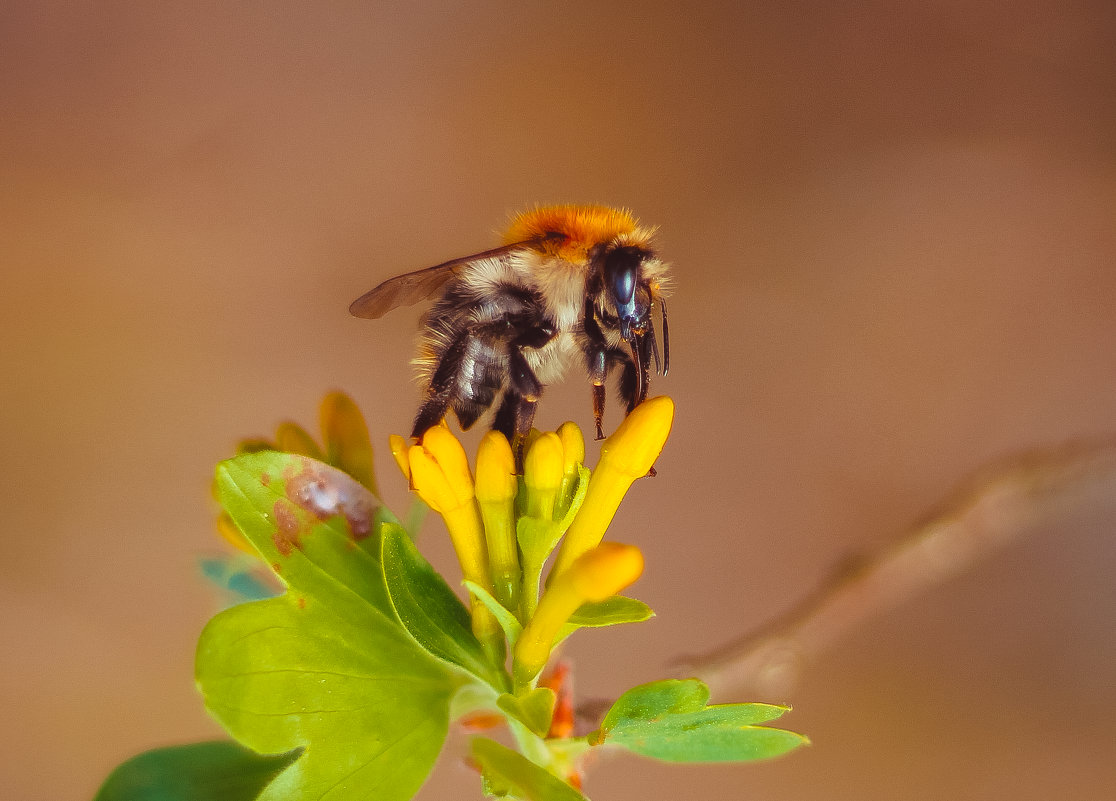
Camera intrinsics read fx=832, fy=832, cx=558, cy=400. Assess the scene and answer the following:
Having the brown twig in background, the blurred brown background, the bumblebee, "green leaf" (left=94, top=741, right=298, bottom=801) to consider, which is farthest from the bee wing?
the blurred brown background

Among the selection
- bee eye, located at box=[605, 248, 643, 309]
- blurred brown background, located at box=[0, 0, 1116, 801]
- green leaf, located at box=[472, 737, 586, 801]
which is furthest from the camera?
blurred brown background, located at box=[0, 0, 1116, 801]

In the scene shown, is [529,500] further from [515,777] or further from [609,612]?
[515,777]

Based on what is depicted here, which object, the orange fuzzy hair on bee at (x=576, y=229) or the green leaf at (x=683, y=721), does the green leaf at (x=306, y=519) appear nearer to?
the green leaf at (x=683, y=721)

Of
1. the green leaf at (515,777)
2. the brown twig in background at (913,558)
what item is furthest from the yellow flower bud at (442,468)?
the brown twig in background at (913,558)

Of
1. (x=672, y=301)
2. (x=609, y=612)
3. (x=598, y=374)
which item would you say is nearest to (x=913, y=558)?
(x=598, y=374)

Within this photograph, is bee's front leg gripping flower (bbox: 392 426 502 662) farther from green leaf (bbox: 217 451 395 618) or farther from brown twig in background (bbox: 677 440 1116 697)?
brown twig in background (bbox: 677 440 1116 697)
